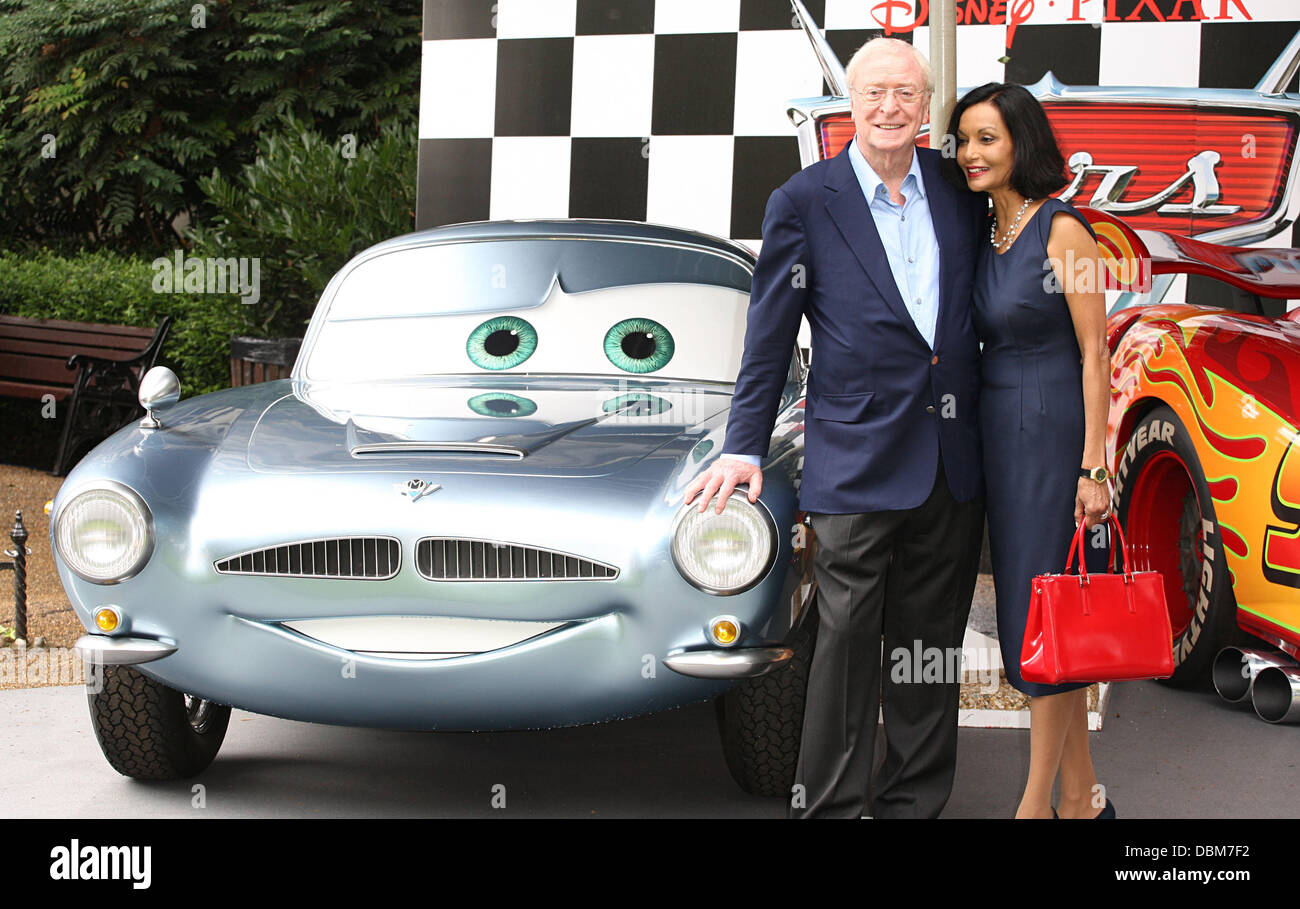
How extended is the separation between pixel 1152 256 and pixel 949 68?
893 millimetres

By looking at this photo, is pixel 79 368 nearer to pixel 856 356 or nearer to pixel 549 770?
pixel 549 770

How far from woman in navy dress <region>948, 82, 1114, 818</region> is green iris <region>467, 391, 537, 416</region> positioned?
99 centimetres

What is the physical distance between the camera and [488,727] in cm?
219

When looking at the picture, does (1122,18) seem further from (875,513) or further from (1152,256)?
(875,513)

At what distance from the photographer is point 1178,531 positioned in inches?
141

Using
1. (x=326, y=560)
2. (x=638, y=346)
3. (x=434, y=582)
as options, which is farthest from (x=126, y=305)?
(x=434, y=582)

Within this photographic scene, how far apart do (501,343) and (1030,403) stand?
4.59 feet

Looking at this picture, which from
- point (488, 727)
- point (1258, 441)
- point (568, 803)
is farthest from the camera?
point (1258, 441)

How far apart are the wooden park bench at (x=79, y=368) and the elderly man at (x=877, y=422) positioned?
16.3 feet

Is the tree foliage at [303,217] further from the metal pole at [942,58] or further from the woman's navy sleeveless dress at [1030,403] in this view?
the woman's navy sleeveless dress at [1030,403]

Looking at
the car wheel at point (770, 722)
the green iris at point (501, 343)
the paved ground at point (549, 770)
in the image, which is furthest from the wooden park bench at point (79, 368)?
the car wheel at point (770, 722)

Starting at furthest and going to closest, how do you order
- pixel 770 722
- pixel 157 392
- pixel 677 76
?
pixel 677 76, pixel 157 392, pixel 770 722

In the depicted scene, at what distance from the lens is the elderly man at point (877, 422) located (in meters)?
2.04
